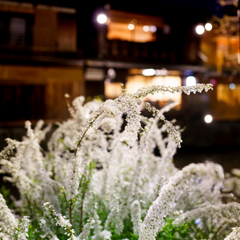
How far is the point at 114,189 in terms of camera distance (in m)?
2.19

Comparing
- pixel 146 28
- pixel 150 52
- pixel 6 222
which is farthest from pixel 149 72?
pixel 6 222

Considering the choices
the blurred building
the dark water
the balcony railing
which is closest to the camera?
the dark water

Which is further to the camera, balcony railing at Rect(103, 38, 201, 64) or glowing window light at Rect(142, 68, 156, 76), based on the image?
glowing window light at Rect(142, 68, 156, 76)

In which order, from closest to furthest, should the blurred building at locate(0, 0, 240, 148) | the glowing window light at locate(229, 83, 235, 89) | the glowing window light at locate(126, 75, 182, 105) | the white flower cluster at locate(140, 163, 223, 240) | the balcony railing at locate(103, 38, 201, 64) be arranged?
the white flower cluster at locate(140, 163, 223, 240) < the blurred building at locate(0, 0, 240, 148) < the balcony railing at locate(103, 38, 201, 64) < the glowing window light at locate(126, 75, 182, 105) < the glowing window light at locate(229, 83, 235, 89)

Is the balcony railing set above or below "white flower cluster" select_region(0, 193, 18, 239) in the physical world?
above

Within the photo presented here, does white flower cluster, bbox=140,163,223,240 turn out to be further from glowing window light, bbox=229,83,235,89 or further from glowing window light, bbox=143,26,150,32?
glowing window light, bbox=229,83,235,89

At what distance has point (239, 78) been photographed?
17.8 metres

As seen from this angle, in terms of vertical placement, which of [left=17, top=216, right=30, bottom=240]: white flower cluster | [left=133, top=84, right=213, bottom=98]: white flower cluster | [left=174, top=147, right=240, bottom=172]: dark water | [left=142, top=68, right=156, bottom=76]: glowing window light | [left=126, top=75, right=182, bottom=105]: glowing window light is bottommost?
[left=17, top=216, right=30, bottom=240]: white flower cluster

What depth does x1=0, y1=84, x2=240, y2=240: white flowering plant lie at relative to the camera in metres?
1.33

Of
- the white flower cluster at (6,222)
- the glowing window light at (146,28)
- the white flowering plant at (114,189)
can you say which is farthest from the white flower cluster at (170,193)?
the glowing window light at (146,28)

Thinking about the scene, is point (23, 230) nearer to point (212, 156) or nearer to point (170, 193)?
point (170, 193)

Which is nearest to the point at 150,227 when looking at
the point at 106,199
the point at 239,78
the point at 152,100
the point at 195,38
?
the point at 106,199

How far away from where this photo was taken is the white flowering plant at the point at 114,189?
1.33m

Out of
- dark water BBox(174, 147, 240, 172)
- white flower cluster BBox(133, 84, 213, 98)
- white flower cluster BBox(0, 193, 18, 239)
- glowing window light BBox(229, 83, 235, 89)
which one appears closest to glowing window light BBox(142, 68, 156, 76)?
dark water BBox(174, 147, 240, 172)
